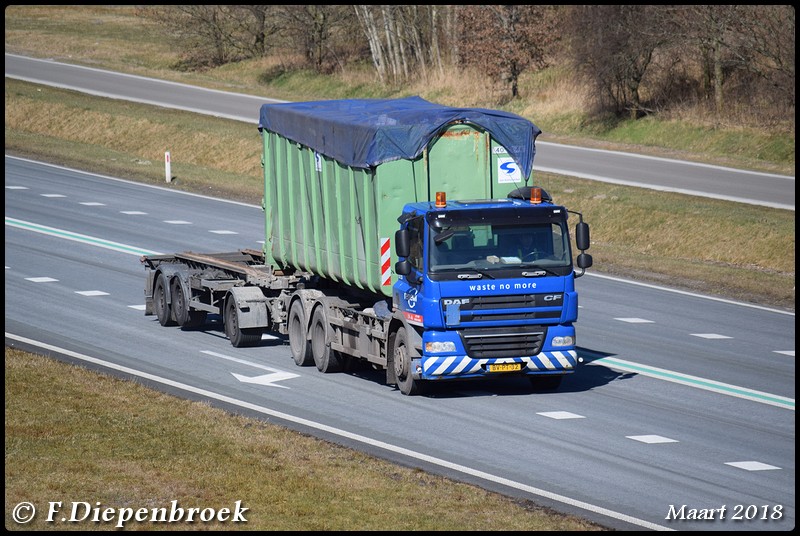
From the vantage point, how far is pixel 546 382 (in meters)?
18.4

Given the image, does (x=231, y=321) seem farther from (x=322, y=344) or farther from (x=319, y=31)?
(x=319, y=31)

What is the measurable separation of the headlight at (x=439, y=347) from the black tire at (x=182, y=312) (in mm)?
6990

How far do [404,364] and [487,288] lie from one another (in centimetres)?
174

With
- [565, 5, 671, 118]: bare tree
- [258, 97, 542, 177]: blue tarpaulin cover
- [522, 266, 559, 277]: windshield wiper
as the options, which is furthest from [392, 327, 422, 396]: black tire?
[565, 5, 671, 118]: bare tree

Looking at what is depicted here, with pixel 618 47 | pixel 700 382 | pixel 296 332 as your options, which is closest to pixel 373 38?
pixel 618 47

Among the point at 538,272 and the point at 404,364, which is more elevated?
the point at 538,272

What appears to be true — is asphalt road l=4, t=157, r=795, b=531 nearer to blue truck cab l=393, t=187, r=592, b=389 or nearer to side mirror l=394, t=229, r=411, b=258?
blue truck cab l=393, t=187, r=592, b=389

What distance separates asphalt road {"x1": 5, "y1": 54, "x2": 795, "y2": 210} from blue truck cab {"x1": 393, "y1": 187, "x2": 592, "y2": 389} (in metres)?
18.4

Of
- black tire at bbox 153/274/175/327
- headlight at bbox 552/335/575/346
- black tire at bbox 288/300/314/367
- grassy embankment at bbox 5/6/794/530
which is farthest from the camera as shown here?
black tire at bbox 153/274/175/327

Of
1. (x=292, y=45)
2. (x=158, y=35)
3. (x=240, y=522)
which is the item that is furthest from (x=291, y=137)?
(x=158, y=35)

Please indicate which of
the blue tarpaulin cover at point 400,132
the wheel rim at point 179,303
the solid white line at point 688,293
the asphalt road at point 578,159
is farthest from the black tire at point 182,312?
the asphalt road at point 578,159

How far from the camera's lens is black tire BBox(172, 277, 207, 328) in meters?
Result: 22.7

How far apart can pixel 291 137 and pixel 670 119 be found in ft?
95.3

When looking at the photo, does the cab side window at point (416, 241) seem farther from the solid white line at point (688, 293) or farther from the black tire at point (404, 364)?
the solid white line at point (688, 293)
